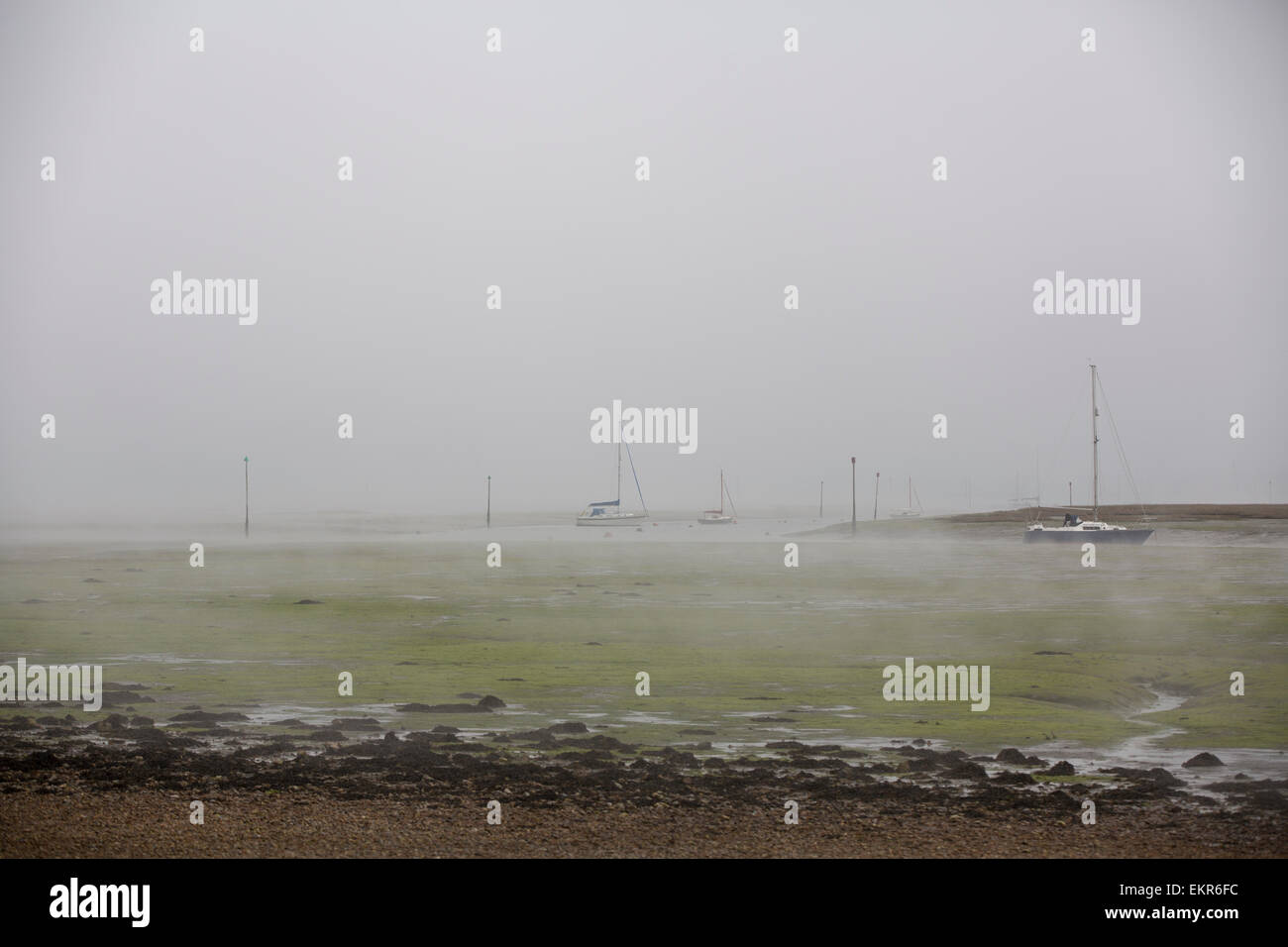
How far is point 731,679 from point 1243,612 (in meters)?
22.2

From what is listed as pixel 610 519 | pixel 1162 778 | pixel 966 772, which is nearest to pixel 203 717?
pixel 966 772

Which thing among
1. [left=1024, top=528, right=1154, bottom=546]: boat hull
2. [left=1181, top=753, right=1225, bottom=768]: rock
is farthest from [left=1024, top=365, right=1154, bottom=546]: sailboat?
[left=1181, top=753, right=1225, bottom=768]: rock

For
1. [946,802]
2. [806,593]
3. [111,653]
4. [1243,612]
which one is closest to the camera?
[946,802]

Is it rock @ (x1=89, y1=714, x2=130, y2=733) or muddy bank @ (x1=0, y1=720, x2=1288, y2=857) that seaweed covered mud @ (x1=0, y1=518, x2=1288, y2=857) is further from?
rock @ (x1=89, y1=714, x2=130, y2=733)

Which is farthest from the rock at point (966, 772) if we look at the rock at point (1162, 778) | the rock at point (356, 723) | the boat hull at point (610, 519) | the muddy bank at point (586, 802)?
the boat hull at point (610, 519)

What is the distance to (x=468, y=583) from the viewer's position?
5244 centimetres

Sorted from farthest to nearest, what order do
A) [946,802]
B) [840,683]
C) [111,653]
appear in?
[111,653]
[840,683]
[946,802]

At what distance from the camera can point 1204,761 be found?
1703cm

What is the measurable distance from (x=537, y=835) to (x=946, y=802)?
5.65 m

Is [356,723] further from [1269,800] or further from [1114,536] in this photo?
[1114,536]

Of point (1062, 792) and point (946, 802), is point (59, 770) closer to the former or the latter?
point (946, 802)
